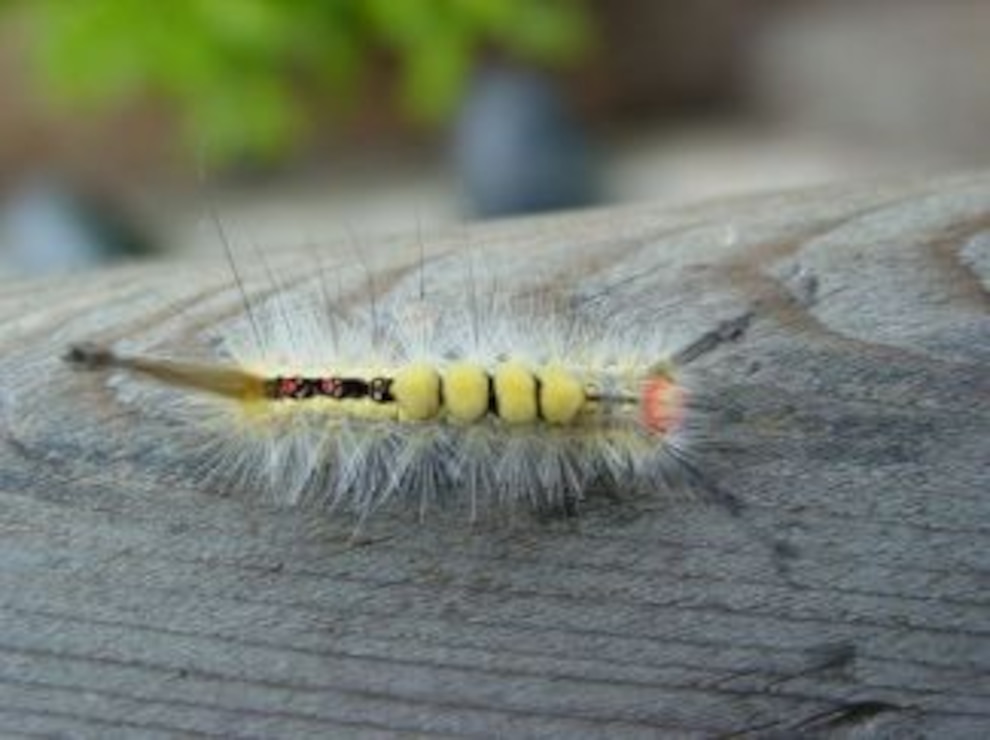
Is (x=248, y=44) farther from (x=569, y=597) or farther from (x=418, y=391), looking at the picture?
(x=569, y=597)

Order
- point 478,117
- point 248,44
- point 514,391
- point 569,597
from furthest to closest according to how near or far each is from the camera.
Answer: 1. point 478,117
2. point 248,44
3. point 514,391
4. point 569,597

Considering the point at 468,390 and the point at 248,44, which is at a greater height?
the point at 248,44

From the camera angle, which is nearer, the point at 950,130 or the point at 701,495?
the point at 701,495

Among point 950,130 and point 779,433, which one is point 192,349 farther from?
point 950,130

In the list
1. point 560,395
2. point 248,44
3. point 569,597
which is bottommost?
point 569,597

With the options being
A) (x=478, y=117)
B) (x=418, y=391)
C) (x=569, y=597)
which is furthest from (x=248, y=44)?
(x=569, y=597)

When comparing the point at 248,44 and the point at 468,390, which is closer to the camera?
the point at 468,390

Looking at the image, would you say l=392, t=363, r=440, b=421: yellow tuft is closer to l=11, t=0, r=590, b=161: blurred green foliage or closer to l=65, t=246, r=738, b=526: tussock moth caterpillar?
l=65, t=246, r=738, b=526: tussock moth caterpillar

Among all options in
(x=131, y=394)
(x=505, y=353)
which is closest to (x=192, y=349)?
(x=131, y=394)
